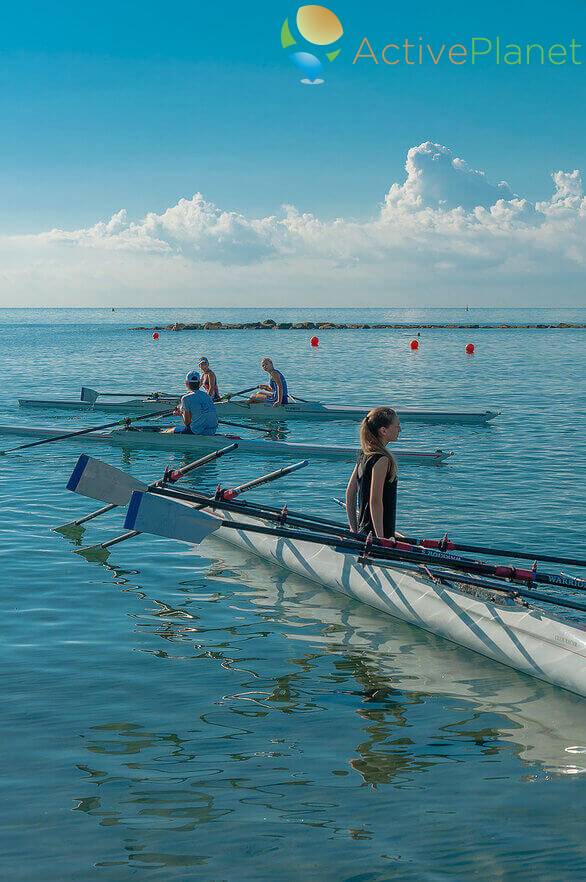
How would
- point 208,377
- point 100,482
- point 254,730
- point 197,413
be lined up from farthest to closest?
point 208,377 → point 197,413 → point 100,482 → point 254,730

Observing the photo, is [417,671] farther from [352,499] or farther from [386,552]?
[352,499]

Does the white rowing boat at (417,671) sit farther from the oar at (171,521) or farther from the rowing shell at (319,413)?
the rowing shell at (319,413)

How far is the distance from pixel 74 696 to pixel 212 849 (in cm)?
211

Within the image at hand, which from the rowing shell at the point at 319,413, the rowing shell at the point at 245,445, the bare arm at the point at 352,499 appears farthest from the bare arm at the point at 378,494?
the rowing shell at the point at 319,413

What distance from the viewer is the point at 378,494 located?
764cm

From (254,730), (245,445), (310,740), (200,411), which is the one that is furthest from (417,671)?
(200,411)

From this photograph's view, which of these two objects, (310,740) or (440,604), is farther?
(440,604)

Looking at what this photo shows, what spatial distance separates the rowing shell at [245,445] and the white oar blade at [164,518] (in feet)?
26.1

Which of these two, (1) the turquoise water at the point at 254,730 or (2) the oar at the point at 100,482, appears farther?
(2) the oar at the point at 100,482

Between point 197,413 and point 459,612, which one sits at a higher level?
point 197,413

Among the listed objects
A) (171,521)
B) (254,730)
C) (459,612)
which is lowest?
(254,730)

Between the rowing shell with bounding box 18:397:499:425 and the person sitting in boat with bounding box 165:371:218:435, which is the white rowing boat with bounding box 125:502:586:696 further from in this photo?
the rowing shell with bounding box 18:397:499:425

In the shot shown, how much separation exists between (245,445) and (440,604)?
958cm

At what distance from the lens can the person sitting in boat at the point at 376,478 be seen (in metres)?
7.38
